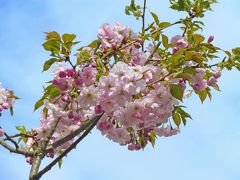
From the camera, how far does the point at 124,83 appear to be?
9.48 ft

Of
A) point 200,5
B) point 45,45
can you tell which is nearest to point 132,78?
point 45,45

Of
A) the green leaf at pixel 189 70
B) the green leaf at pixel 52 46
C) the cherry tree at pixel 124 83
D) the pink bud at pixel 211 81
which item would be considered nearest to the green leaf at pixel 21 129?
the cherry tree at pixel 124 83

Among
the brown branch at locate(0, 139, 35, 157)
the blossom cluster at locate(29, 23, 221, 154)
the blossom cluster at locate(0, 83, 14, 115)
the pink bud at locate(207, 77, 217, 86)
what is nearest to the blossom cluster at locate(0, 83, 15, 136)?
the blossom cluster at locate(0, 83, 14, 115)

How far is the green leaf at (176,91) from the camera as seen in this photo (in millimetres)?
3211

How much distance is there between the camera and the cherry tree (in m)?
3.17

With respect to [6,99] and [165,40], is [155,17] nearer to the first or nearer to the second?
[165,40]

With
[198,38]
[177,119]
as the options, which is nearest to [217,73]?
[198,38]

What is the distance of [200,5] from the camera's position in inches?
166

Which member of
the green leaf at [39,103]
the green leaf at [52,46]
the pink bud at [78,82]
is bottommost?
the pink bud at [78,82]

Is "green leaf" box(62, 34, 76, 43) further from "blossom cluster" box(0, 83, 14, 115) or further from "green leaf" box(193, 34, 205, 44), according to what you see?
"blossom cluster" box(0, 83, 14, 115)

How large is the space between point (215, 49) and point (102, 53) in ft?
3.30

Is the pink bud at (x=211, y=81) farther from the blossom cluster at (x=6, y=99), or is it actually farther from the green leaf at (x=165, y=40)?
the blossom cluster at (x=6, y=99)

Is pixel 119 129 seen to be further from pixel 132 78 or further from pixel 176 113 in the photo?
pixel 132 78

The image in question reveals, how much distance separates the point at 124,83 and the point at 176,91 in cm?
52
